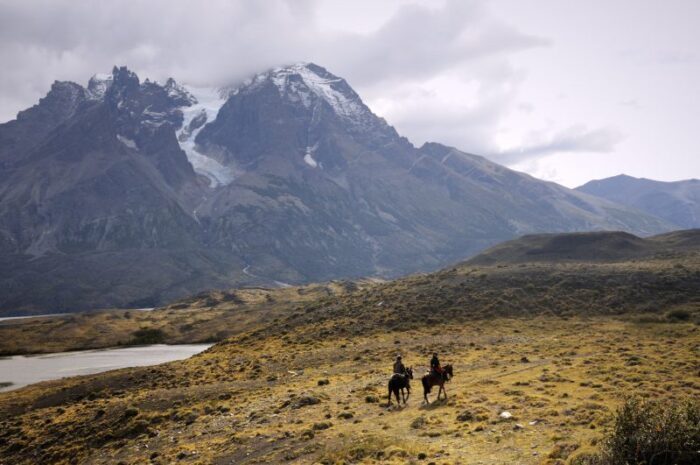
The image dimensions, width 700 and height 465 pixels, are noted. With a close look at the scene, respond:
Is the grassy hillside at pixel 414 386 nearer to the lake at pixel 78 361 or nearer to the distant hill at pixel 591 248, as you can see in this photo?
the lake at pixel 78 361

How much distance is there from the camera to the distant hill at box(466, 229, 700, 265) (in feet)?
449

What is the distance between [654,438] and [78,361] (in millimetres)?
116176

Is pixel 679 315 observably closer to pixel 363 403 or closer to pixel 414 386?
pixel 414 386

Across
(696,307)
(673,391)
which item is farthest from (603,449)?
(696,307)

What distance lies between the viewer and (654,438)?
56.8 ft

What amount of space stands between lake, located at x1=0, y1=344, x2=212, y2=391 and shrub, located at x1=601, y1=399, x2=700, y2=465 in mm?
85208

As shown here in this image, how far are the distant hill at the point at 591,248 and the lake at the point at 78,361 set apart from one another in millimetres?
99115

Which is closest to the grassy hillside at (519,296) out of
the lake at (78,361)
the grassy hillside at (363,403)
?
the grassy hillside at (363,403)

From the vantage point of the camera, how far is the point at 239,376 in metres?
54.2

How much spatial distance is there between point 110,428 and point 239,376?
54.2 ft

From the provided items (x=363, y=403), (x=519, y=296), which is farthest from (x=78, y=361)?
(x=363, y=403)

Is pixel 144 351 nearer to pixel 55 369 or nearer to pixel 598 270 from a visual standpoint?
pixel 55 369

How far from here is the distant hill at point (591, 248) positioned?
137000mm

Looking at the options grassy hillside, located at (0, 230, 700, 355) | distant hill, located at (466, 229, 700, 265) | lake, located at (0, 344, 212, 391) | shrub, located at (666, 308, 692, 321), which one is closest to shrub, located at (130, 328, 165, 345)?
grassy hillside, located at (0, 230, 700, 355)
